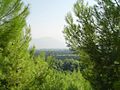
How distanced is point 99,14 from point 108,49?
148 cm

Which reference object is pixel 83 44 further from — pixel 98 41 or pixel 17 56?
A: pixel 17 56

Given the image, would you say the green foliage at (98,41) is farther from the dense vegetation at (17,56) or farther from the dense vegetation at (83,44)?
the dense vegetation at (17,56)

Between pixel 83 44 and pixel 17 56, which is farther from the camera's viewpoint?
pixel 17 56

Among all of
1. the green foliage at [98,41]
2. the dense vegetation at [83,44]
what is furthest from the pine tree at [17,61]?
the green foliage at [98,41]

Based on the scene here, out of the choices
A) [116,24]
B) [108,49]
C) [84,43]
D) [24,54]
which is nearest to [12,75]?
[24,54]

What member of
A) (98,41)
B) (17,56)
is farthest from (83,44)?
(17,56)

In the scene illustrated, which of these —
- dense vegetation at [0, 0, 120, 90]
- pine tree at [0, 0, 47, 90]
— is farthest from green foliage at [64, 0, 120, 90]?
pine tree at [0, 0, 47, 90]

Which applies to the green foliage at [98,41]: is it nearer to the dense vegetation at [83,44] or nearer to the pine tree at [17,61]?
the dense vegetation at [83,44]

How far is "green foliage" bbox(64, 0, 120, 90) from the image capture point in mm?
10062

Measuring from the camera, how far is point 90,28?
36.1 feet

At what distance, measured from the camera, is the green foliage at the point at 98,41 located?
10.1 m

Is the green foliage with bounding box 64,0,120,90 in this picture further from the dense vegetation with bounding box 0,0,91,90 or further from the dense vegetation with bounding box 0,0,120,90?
the dense vegetation with bounding box 0,0,91,90

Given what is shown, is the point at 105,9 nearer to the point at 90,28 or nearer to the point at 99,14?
the point at 99,14

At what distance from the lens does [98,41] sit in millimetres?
10906
